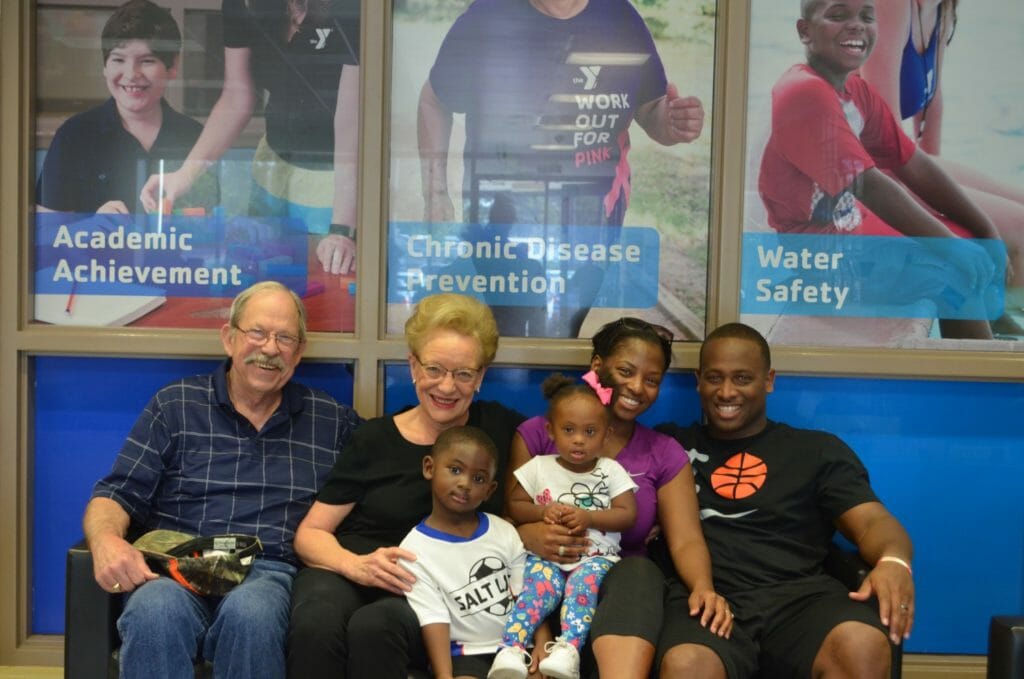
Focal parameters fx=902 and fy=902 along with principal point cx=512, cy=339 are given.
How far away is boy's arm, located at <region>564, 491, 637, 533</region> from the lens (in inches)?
96.7

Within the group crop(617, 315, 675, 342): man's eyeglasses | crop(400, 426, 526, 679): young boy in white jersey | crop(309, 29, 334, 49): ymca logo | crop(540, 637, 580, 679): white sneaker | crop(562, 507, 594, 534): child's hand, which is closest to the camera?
crop(540, 637, 580, 679): white sneaker

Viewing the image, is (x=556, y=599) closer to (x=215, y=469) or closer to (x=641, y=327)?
(x=641, y=327)

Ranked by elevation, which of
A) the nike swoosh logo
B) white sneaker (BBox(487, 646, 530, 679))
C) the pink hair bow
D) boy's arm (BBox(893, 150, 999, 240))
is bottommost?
white sneaker (BBox(487, 646, 530, 679))

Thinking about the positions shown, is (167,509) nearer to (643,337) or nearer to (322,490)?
(322,490)

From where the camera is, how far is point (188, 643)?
2.27 m

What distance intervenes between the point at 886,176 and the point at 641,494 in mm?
1490

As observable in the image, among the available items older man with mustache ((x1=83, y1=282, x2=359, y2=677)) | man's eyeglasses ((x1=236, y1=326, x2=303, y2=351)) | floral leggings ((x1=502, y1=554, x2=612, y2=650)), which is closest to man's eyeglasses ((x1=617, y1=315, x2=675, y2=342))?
floral leggings ((x1=502, y1=554, x2=612, y2=650))

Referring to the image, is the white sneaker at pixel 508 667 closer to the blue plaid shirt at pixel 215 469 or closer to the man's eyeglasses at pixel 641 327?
the blue plaid shirt at pixel 215 469

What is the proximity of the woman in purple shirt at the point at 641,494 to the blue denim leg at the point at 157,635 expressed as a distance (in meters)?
0.89

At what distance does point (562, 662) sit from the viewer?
222 cm

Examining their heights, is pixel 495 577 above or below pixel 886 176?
below

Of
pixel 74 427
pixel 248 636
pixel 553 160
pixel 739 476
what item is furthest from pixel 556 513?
pixel 74 427

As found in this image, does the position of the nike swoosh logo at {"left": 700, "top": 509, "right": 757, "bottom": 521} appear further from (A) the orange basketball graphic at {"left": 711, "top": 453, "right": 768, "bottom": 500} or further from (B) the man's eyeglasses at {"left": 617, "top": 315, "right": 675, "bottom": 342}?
(B) the man's eyeglasses at {"left": 617, "top": 315, "right": 675, "bottom": 342}

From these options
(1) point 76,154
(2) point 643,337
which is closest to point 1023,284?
(2) point 643,337
